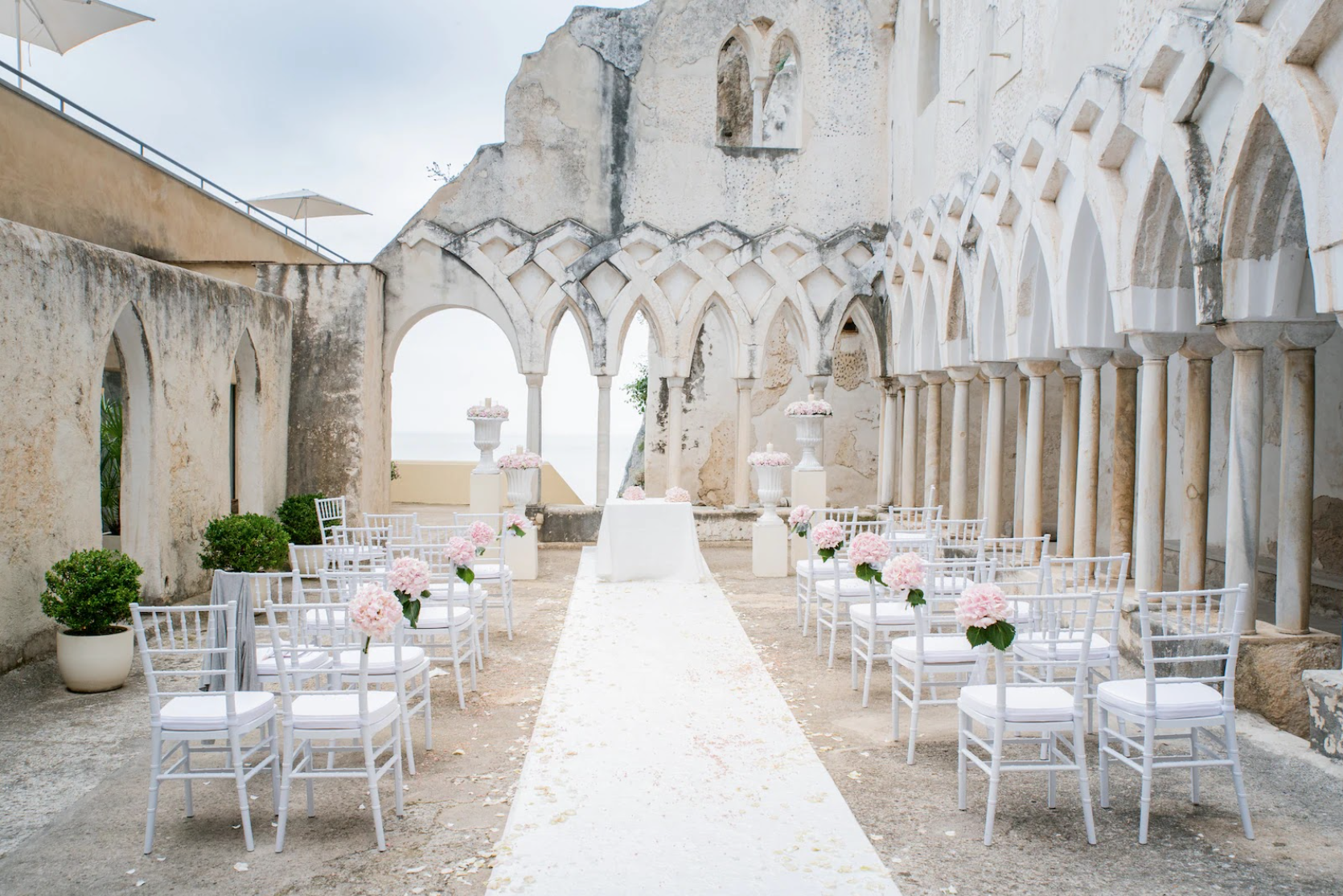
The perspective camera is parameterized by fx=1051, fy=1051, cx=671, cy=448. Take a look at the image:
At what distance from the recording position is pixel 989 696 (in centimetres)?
433

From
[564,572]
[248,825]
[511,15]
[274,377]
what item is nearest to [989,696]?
[248,825]

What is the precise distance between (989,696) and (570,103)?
10524 mm

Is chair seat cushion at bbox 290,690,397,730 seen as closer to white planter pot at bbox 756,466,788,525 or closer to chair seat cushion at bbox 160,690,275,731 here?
chair seat cushion at bbox 160,690,275,731

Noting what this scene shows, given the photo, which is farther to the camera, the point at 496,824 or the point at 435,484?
the point at 435,484

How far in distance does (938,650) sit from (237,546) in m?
5.97

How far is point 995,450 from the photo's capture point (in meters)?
9.88

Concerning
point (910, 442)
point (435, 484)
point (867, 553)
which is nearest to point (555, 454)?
point (435, 484)

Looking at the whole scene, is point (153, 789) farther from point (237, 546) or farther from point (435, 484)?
point (435, 484)

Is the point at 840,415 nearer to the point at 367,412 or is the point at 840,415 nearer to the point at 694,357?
the point at 694,357

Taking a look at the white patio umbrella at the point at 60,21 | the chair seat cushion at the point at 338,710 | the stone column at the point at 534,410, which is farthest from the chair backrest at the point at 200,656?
the white patio umbrella at the point at 60,21

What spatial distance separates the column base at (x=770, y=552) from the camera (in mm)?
10719

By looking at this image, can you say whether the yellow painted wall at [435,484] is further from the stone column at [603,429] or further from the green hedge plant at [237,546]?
the green hedge plant at [237,546]

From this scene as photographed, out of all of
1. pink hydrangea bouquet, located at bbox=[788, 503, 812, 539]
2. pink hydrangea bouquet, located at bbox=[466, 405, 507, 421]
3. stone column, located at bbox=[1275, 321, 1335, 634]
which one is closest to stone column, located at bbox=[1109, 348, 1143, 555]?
stone column, located at bbox=[1275, 321, 1335, 634]

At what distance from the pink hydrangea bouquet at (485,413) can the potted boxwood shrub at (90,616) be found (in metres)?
4.88
